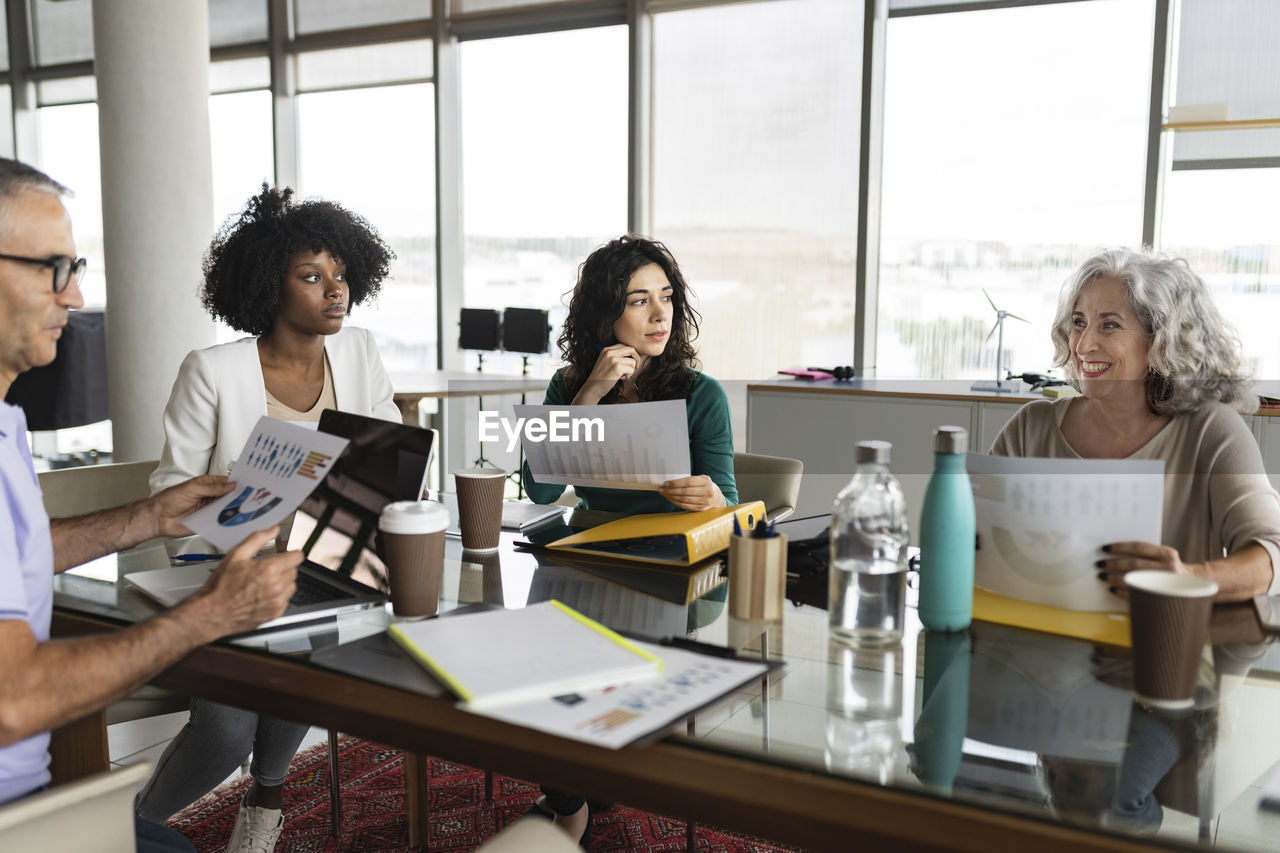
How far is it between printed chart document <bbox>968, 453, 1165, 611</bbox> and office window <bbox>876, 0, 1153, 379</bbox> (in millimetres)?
3932

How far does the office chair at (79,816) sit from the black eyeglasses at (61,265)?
620 mm

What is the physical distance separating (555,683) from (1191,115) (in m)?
4.42

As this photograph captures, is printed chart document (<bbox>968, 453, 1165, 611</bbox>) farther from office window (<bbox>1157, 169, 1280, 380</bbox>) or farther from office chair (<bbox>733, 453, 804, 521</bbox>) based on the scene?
office window (<bbox>1157, 169, 1280, 380</bbox>)

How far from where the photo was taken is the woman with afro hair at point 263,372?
194cm

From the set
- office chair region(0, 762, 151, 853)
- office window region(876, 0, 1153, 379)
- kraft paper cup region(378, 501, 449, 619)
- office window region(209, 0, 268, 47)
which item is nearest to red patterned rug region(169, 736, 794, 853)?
kraft paper cup region(378, 501, 449, 619)

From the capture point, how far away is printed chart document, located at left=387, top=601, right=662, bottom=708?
3.32ft

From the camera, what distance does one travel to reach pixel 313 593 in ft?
4.58

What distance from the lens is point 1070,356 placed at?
2012 mm

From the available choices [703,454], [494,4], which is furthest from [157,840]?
[494,4]

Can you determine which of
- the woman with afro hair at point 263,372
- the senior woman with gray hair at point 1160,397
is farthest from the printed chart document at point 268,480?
the senior woman with gray hair at point 1160,397

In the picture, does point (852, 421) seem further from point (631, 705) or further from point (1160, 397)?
point (631, 705)

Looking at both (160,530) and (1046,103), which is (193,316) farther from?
(1046,103)

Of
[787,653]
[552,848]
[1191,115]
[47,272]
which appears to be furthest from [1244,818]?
[1191,115]

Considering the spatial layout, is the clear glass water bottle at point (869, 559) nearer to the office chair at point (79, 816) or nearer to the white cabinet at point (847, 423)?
the office chair at point (79, 816)
